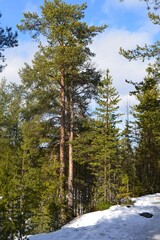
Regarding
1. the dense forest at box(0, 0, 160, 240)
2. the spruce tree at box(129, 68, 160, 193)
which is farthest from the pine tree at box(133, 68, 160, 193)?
the dense forest at box(0, 0, 160, 240)

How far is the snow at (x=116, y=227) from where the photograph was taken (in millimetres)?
12086

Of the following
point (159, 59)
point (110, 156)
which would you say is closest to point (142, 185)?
point (110, 156)

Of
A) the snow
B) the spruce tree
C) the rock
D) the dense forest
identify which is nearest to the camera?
the snow

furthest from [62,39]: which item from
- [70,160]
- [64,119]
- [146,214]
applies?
[146,214]

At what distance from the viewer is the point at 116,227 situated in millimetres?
13289

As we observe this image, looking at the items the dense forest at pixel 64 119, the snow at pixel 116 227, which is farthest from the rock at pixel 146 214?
the dense forest at pixel 64 119

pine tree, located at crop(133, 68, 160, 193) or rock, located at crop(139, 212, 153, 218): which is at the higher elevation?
pine tree, located at crop(133, 68, 160, 193)

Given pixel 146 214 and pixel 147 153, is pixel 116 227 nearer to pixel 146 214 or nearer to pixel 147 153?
pixel 146 214

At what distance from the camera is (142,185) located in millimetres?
29172

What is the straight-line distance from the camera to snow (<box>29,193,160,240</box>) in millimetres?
12086

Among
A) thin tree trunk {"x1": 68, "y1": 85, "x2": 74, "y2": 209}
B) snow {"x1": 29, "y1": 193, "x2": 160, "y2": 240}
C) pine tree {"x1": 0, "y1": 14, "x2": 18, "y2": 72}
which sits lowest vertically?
snow {"x1": 29, "y1": 193, "x2": 160, "y2": 240}

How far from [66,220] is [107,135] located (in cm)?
654

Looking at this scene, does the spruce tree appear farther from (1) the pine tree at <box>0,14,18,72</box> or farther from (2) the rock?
(1) the pine tree at <box>0,14,18,72</box>

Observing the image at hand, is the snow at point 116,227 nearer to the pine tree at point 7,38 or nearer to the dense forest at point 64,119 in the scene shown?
the dense forest at point 64,119
